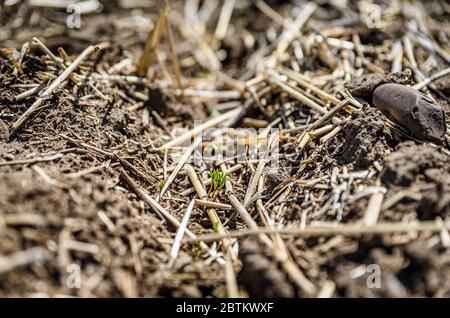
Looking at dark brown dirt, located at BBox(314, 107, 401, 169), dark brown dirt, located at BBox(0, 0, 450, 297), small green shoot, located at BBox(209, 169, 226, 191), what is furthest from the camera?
small green shoot, located at BBox(209, 169, 226, 191)

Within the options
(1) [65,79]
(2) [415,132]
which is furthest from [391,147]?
(1) [65,79]

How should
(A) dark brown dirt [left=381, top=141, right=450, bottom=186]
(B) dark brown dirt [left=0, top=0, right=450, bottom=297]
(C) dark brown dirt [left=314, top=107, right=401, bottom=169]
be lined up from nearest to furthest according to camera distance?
(B) dark brown dirt [left=0, top=0, right=450, bottom=297], (A) dark brown dirt [left=381, top=141, right=450, bottom=186], (C) dark brown dirt [left=314, top=107, right=401, bottom=169]

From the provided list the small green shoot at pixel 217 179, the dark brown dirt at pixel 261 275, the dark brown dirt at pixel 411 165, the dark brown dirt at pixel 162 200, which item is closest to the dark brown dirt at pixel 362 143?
the dark brown dirt at pixel 162 200

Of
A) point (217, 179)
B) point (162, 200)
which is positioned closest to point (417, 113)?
point (217, 179)

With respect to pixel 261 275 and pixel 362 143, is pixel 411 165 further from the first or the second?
pixel 261 275

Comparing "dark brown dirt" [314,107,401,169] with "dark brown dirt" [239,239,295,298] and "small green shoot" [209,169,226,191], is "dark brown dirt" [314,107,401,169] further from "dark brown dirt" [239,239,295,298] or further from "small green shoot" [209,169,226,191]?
"dark brown dirt" [239,239,295,298]

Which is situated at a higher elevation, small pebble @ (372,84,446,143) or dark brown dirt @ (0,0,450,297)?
small pebble @ (372,84,446,143)

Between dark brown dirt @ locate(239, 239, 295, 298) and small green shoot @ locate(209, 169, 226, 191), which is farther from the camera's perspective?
small green shoot @ locate(209, 169, 226, 191)

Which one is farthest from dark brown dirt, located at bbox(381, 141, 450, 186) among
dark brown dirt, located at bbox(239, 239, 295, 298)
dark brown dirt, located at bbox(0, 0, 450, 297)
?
dark brown dirt, located at bbox(239, 239, 295, 298)

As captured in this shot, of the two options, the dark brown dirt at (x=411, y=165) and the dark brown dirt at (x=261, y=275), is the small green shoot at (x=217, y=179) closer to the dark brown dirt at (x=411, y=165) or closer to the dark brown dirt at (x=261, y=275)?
the dark brown dirt at (x=261, y=275)
